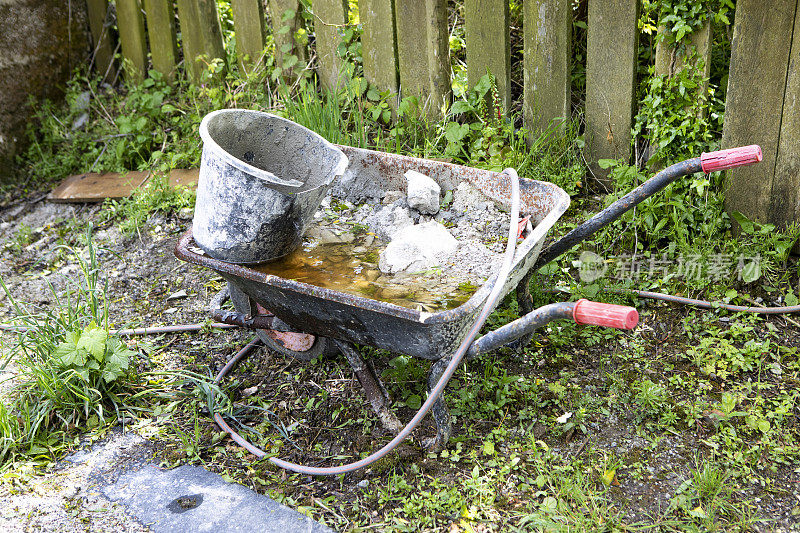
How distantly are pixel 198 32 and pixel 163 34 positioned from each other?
12.9 inches

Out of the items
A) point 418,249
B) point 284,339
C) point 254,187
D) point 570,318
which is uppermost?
point 254,187

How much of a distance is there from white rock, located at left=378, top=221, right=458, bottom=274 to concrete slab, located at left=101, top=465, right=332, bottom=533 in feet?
3.28

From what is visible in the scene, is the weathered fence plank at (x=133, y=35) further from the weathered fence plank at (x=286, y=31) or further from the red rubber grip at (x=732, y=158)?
the red rubber grip at (x=732, y=158)

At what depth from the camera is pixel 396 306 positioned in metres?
1.99

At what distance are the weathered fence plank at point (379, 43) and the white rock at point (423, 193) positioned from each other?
1.26m

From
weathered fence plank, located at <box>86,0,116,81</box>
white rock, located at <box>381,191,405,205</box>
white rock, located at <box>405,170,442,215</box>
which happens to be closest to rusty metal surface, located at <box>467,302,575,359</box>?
white rock, located at <box>405,170,442,215</box>

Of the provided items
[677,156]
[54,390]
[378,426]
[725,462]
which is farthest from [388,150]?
[725,462]

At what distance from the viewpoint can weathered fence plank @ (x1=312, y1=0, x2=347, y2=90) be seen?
391cm

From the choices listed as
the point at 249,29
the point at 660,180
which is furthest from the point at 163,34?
the point at 660,180

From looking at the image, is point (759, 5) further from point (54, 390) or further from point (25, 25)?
point (25, 25)

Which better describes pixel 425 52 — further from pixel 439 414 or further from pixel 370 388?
pixel 439 414

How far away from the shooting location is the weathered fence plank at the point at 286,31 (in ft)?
13.4

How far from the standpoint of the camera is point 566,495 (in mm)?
2129

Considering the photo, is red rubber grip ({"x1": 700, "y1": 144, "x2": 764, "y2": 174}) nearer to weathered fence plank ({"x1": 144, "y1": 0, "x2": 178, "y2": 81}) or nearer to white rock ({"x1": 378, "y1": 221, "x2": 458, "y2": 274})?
white rock ({"x1": 378, "y1": 221, "x2": 458, "y2": 274})
